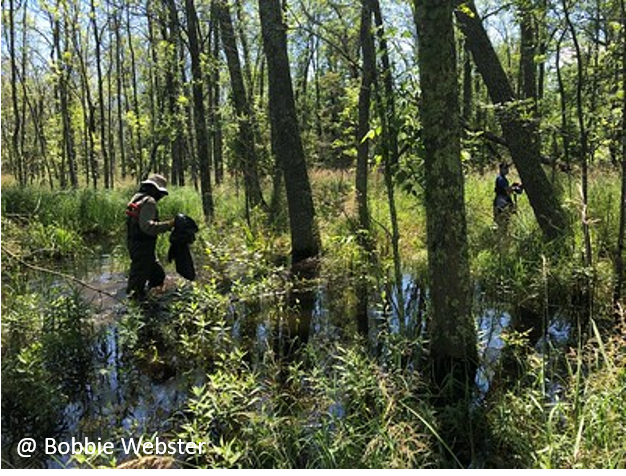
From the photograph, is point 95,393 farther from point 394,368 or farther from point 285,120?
point 285,120

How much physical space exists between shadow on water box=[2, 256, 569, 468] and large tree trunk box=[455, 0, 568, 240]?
235 cm

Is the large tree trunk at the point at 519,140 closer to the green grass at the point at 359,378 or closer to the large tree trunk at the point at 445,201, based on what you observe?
the green grass at the point at 359,378

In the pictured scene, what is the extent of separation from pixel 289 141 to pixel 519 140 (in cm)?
388

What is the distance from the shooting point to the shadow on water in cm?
386

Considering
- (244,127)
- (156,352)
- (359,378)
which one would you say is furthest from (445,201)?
(244,127)

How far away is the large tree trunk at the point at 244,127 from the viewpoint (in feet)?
37.5

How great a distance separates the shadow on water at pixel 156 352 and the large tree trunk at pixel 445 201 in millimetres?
251

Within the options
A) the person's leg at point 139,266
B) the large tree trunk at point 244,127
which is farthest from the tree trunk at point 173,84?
the person's leg at point 139,266

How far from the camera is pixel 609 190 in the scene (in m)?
8.23

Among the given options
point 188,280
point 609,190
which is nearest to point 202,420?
point 188,280

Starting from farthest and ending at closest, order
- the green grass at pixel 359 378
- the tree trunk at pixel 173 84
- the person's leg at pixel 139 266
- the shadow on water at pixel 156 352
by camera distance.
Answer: the tree trunk at pixel 173 84 → the person's leg at pixel 139 266 → the shadow on water at pixel 156 352 → the green grass at pixel 359 378

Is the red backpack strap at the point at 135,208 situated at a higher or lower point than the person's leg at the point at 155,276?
higher

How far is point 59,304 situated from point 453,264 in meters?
3.70

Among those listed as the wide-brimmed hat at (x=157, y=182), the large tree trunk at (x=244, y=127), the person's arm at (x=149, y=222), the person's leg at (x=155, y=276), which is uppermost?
the large tree trunk at (x=244, y=127)
